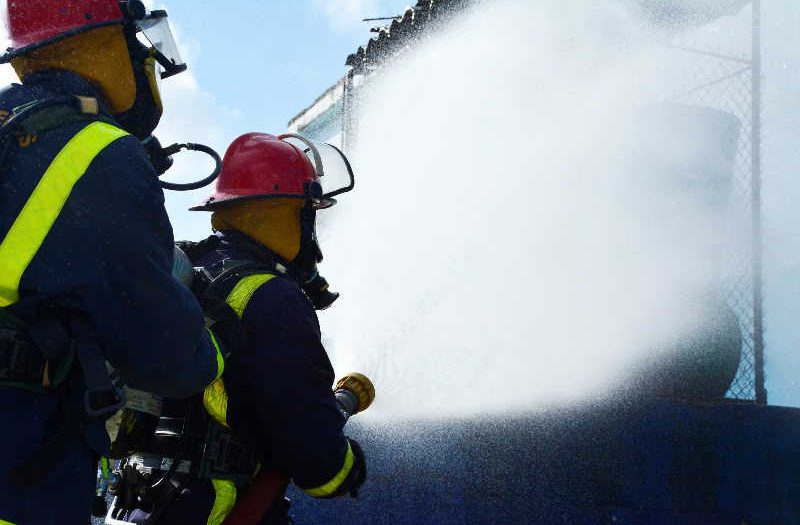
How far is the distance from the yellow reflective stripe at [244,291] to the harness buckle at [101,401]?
775 mm

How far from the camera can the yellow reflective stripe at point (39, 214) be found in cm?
146

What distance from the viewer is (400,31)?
251 inches

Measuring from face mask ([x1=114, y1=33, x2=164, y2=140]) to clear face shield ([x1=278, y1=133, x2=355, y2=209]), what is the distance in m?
1.23

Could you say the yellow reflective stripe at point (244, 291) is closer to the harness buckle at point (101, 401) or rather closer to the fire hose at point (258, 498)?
the fire hose at point (258, 498)

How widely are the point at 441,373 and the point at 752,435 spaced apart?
6.97ft

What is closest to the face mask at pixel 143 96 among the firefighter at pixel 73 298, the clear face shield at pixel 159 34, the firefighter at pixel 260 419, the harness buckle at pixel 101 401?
the clear face shield at pixel 159 34

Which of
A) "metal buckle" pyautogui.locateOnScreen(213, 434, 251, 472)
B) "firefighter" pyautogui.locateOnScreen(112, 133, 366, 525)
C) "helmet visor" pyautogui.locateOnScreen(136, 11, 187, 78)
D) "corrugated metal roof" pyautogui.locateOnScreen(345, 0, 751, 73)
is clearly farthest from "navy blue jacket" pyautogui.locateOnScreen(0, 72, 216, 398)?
"corrugated metal roof" pyautogui.locateOnScreen(345, 0, 751, 73)

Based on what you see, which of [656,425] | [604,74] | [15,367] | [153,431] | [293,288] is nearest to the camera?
[15,367]

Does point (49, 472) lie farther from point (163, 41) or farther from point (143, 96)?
point (163, 41)

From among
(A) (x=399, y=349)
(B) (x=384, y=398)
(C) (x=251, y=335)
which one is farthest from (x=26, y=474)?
(A) (x=399, y=349)

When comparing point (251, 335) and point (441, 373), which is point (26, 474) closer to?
point (251, 335)

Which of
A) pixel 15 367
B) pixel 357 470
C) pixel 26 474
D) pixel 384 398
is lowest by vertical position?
pixel 384 398

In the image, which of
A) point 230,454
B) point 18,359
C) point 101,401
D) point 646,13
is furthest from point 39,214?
point 646,13

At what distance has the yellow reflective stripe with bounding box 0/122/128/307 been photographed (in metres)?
1.46
